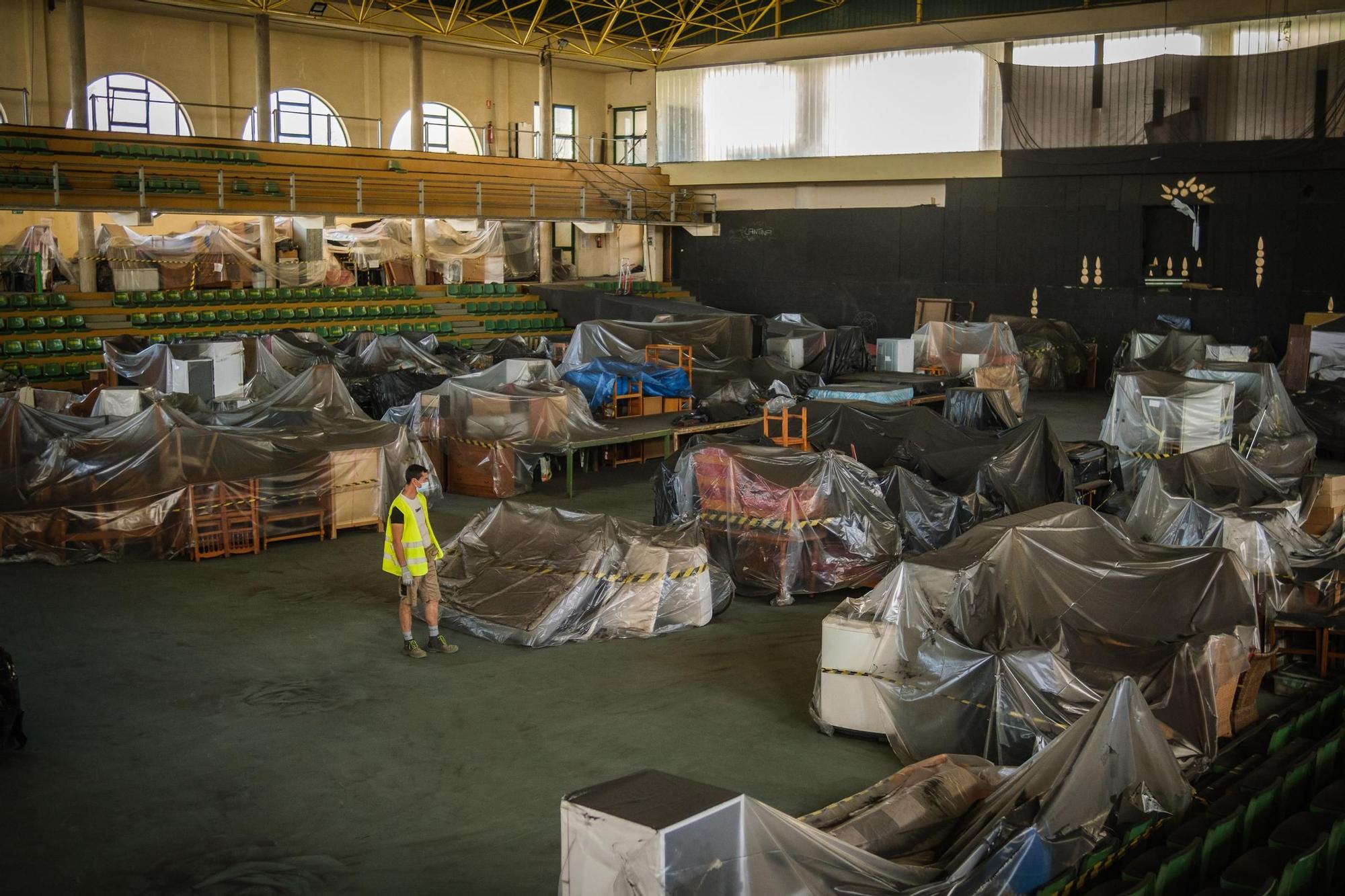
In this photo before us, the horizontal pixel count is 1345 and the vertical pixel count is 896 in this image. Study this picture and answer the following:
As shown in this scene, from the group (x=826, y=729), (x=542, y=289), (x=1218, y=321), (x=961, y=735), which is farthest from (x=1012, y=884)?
(x=542, y=289)

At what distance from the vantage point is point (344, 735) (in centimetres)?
850

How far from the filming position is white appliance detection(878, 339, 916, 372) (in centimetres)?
2438

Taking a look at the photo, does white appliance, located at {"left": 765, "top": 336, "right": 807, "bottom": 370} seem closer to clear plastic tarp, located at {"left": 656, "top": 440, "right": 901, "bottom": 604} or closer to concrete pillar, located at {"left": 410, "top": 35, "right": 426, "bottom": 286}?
concrete pillar, located at {"left": 410, "top": 35, "right": 426, "bottom": 286}

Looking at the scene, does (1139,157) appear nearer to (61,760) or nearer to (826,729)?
(826,729)

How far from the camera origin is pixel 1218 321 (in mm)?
27719

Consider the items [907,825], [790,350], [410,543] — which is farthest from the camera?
[790,350]

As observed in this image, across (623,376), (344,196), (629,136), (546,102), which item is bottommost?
(623,376)

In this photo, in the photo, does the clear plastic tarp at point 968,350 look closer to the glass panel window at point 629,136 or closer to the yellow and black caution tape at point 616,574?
the yellow and black caution tape at point 616,574

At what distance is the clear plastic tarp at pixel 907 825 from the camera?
4.60 meters

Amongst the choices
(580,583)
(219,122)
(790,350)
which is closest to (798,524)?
(580,583)

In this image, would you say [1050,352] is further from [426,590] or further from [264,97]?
[426,590]

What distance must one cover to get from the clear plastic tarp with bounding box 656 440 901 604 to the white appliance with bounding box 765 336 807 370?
44.0ft

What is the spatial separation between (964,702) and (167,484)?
29.8 ft

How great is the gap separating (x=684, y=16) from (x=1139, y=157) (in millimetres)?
12581
